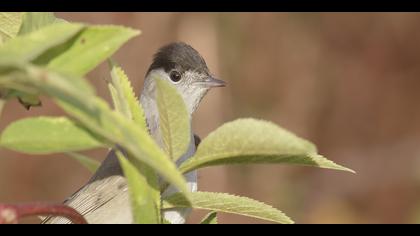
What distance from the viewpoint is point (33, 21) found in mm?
1172

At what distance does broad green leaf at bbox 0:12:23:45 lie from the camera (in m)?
1.34

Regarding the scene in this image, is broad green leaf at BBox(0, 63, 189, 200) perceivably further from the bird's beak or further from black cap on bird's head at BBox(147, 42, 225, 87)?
the bird's beak

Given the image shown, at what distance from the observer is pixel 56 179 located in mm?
9102

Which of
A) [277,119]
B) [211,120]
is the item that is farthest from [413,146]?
[211,120]

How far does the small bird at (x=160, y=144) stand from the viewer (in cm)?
248

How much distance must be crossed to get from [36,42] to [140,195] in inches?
10.8

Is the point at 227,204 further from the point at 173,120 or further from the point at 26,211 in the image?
the point at 26,211

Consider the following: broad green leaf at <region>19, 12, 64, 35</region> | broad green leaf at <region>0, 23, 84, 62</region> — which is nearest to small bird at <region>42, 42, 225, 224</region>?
broad green leaf at <region>19, 12, 64, 35</region>

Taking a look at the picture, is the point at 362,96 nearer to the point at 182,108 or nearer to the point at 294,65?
the point at 294,65

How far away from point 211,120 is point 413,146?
2396 millimetres

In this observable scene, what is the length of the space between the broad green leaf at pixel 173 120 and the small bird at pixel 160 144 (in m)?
0.34

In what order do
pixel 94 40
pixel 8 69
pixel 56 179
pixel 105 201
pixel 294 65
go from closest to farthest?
pixel 8 69, pixel 94 40, pixel 105 201, pixel 56 179, pixel 294 65

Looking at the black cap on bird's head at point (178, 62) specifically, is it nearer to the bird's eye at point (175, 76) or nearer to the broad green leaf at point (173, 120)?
the bird's eye at point (175, 76)

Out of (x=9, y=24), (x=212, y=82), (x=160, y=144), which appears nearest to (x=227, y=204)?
(x=9, y=24)
